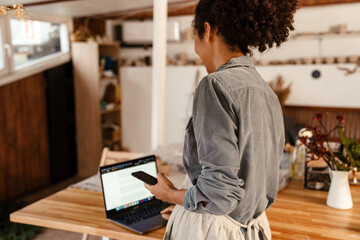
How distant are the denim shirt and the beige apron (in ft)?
0.11

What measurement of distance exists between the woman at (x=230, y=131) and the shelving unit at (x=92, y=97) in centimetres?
390

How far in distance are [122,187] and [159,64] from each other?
5.86 feet

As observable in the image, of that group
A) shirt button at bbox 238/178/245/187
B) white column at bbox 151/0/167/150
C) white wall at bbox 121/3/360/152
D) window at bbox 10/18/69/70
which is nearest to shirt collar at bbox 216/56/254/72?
shirt button at bbox 238/178/245/187

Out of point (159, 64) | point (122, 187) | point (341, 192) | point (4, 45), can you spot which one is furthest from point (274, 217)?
point (4, 45)

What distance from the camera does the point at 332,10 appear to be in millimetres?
4859

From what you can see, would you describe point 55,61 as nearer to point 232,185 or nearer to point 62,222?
point 62,222

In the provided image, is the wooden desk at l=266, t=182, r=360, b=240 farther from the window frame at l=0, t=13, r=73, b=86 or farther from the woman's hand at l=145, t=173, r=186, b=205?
the window frame at l=0, t=13, r=73, b=86

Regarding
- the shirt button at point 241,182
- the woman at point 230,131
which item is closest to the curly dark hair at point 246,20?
the woman at point 230,131

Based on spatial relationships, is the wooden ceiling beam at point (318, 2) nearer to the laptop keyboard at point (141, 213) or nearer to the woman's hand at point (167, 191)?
the laptop keyboard at point (141, 213)

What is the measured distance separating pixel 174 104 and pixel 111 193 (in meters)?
4.17

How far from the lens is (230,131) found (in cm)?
91

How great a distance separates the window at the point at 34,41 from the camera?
4133 millimetres

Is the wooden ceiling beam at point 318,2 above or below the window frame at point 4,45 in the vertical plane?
above

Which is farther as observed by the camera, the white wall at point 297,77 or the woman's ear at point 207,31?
the white wall at point 297,77
